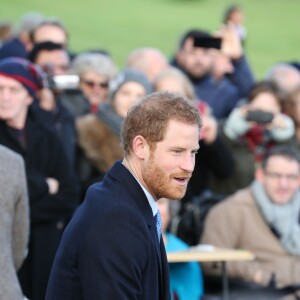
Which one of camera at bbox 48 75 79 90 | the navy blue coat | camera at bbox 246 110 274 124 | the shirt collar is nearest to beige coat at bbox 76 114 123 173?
camera at bbox 48 75 79 90

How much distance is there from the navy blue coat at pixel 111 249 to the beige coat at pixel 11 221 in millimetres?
1218

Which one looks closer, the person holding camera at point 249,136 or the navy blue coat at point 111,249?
the navy blue coat at point 111,249

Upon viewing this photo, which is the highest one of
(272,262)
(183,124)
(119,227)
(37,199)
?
(183,124)

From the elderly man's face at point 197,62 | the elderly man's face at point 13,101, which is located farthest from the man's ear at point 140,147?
the elderly man's face at point 197,62

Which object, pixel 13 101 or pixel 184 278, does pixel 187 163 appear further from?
pixel 184 278

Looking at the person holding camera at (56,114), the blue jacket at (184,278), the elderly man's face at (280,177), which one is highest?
the person holding camera at (56,114)

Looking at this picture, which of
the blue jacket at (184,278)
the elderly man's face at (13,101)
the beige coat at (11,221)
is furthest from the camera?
the blue jacket at (184,278)

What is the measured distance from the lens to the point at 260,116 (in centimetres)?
810

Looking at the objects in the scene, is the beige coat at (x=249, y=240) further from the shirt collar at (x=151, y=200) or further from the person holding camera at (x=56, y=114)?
the shirt collar at (x=151, y=200)

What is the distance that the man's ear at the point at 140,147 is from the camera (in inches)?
140

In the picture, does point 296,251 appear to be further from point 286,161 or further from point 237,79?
point 237,79

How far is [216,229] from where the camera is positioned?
7.12 metres

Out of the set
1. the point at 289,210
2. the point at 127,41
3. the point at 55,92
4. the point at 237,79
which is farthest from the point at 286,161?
the point at 127,41

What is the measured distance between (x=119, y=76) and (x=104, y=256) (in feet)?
14.4
